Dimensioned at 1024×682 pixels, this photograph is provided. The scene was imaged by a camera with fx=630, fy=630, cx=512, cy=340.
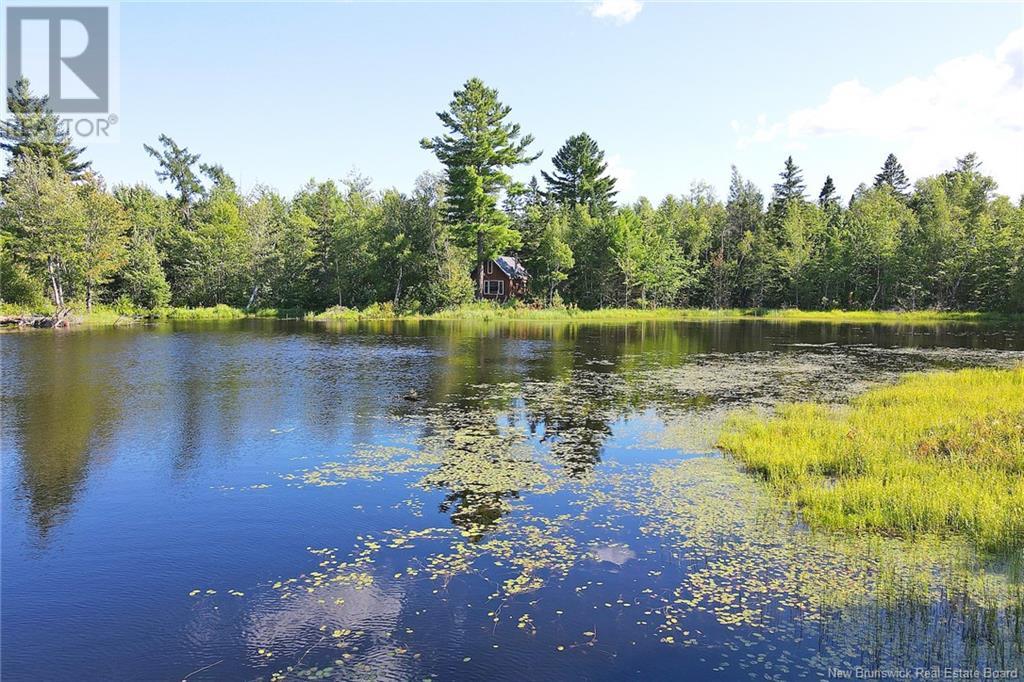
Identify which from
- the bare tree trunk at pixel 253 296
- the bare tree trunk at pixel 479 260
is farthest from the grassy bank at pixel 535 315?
the bare tree trunk at pixel 479 260

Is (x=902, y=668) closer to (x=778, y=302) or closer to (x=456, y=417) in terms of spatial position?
(x=456, y=417)

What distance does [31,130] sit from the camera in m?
64.1

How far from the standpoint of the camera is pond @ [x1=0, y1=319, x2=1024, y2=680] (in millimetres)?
6074

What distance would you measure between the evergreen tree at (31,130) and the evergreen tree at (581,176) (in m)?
56.3

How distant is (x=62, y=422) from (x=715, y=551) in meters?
16.0

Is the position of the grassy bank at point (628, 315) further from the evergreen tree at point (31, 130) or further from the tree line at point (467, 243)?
the evergreen tree at point (31, 130)

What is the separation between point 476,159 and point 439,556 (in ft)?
196

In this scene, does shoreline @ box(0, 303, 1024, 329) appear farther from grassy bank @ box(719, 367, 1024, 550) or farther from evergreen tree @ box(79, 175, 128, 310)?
grassy bank @ box(719, 367, 1024, 550)

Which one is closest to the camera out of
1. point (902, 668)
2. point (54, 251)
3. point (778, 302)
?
point (902, 668)

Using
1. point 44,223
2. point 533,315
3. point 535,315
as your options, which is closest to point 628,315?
point 535,315

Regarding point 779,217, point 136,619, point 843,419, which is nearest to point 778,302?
point 779,217

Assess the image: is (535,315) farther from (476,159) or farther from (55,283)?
(55,283)

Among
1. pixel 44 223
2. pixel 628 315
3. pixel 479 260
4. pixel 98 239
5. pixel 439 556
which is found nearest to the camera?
pixel 439 556

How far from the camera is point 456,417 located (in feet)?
55.8
